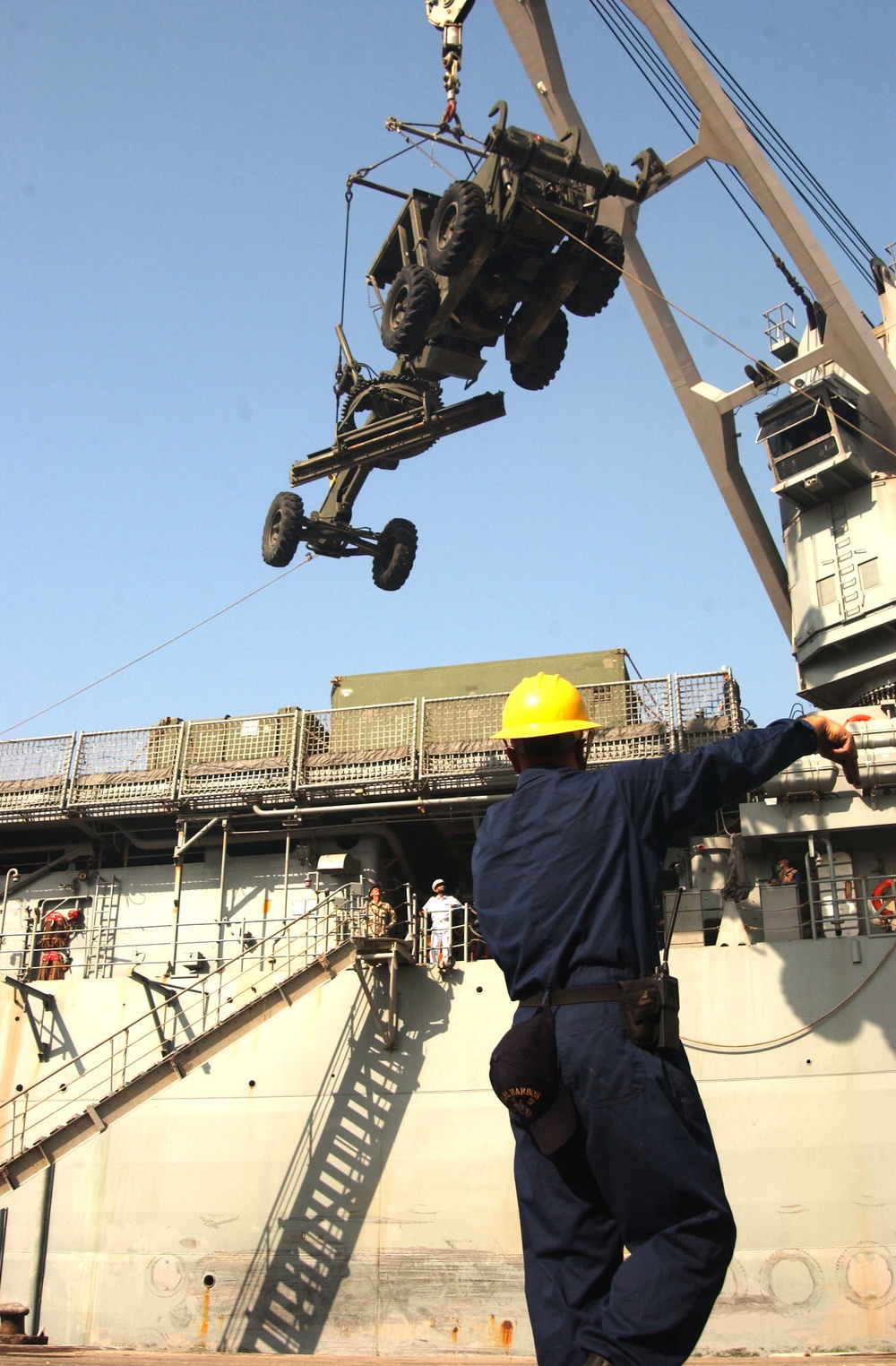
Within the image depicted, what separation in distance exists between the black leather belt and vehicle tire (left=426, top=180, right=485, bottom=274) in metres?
10.8

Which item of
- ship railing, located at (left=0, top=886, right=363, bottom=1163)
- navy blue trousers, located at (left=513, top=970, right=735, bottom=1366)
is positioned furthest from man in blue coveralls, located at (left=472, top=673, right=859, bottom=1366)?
ship railing, located at (left=0, top=886, right=363, bottom=1163)

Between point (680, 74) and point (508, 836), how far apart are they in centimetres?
1511

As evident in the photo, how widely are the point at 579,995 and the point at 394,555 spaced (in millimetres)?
14460

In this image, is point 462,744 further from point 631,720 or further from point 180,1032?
point 180,1032

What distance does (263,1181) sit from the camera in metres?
14.5

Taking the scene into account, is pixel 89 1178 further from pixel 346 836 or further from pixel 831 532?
pixel 831 532

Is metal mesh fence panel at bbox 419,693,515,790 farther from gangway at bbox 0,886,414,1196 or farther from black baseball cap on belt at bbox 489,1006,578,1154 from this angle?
black baseball cap on belt at bbox 489,1006,578,1154

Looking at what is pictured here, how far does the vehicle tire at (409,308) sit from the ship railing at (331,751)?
5468mm

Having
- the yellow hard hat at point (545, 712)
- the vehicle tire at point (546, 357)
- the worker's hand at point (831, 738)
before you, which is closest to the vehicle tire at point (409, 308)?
the vehicle tire at point (546, 357)

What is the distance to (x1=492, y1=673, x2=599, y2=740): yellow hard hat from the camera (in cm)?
398

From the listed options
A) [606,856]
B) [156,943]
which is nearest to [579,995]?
[606,856]

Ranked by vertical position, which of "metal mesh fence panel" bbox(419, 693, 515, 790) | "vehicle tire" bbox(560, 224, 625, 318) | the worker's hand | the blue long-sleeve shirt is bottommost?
the blue long-sleeve shirt

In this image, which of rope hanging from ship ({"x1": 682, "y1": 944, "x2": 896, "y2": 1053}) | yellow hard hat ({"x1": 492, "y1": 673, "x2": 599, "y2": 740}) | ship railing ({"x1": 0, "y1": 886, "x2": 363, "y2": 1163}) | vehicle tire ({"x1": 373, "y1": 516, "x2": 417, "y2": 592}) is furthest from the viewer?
vehicle tire ({"x1": 373, "y1": 516, "x2": 417, "y2": 592})

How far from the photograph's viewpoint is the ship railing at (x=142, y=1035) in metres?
16.0
